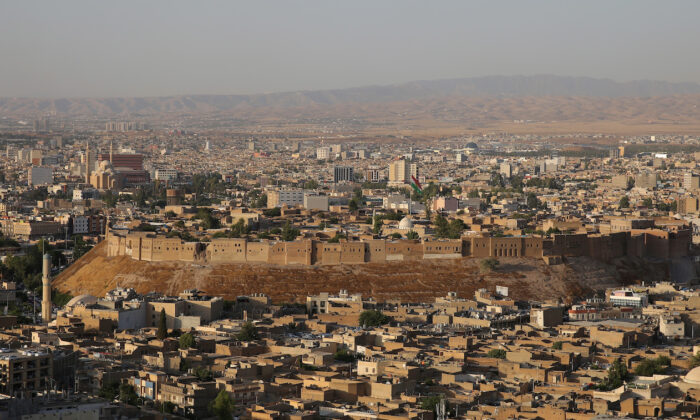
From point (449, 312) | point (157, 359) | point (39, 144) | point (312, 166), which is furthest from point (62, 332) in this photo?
point (39, 144)

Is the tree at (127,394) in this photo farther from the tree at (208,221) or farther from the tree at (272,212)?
the tree at (272,212)

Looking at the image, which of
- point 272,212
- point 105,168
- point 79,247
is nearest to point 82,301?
point 79,247

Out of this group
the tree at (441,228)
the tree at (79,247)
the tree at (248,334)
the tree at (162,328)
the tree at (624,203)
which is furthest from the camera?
the tree at (624,203)

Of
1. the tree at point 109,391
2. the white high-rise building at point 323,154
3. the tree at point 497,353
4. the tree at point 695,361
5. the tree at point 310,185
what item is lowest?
the white high-rise building at point 323,154

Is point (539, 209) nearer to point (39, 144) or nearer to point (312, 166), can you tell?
point (312, 166)

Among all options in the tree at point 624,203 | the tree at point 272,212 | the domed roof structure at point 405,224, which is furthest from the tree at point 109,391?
the tree at point 624,203
